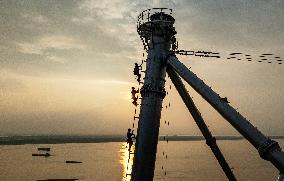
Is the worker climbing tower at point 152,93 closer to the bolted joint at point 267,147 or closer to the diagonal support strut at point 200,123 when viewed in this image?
the diagonal support strut at point 200,123

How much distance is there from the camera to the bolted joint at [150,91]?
33.9 feet

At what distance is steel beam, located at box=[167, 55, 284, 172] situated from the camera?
7219 millimetres

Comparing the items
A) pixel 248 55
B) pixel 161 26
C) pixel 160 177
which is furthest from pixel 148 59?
pixel 160 177

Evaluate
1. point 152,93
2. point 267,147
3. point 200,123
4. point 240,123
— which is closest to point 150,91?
point 152,93

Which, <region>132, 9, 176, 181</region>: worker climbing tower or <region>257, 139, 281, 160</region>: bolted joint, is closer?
<region>257, 139, 281, 160</region>: bolted joint

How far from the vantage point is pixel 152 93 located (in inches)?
407

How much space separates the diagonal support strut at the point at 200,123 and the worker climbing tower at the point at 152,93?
64 centimetres

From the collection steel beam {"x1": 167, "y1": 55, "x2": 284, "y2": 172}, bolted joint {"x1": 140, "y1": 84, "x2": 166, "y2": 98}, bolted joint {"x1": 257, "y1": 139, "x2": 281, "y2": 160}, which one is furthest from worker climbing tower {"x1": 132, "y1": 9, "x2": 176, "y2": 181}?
bolted joint {"x1": 257, "y1": 139, "x2": 281, "y2": 160}

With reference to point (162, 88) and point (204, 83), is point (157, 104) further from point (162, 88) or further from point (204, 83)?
point (204, 83)

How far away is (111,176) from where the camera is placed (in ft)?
214

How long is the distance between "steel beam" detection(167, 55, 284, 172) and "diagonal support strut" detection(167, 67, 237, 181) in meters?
1.16

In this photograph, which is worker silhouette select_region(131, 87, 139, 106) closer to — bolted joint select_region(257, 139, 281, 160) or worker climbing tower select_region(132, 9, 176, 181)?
worker climbing tower select_region(132, 9, 176, 181)

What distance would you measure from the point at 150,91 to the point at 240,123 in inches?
151

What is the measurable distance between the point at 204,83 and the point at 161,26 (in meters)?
3.87
